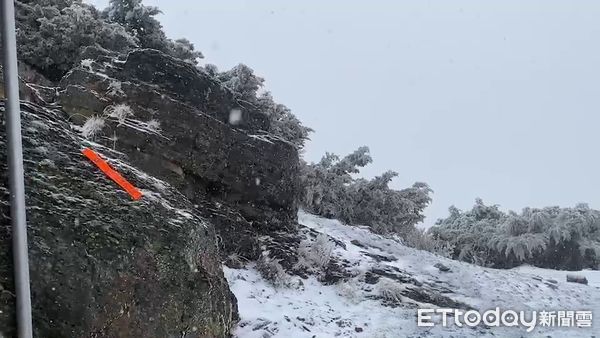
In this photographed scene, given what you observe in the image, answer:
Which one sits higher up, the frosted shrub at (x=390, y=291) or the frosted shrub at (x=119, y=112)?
the frosted shrub at (x=119, y=112)

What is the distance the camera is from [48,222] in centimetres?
325

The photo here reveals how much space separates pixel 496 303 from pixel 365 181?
229 inches

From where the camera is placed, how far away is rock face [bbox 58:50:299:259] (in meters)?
7.08

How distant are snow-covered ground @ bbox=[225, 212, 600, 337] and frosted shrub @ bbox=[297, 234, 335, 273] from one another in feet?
0.91

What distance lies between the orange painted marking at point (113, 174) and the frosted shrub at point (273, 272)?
3.29m

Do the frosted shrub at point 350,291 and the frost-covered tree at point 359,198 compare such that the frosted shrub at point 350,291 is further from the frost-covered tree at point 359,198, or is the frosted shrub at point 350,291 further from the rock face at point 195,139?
the frost-covered tree at point 359,198

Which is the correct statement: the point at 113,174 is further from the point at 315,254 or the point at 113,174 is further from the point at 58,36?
the point at 58,36

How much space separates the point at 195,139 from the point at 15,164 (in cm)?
510

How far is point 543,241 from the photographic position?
1231 centimetres

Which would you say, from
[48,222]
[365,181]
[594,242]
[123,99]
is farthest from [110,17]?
[594,242]

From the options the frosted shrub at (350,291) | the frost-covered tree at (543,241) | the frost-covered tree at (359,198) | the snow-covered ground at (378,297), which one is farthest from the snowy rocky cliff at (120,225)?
the frost-covered tree at (543,241)

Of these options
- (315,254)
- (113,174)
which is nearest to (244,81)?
(315,254)

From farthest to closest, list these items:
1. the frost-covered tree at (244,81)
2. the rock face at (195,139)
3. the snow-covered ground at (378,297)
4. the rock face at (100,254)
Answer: the frost-covered tree at (244,81) < the rock face at (195,139) < the snow-covered ground at (378,297) < the rock face at (100,254)

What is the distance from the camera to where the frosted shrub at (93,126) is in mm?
6617
